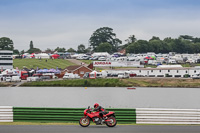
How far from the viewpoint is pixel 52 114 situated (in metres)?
23.8

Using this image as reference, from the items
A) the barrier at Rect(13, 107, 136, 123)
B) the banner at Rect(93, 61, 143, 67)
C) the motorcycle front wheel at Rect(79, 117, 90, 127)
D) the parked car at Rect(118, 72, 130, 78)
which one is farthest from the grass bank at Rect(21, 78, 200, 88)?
the motorcycle front wheel at Rect(79, 117, 90, 127)

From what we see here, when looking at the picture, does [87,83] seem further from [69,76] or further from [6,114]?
[6,114]

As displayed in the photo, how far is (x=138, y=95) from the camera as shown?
67.7 m

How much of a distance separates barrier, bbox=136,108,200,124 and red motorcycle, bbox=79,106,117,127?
2098 millimetres

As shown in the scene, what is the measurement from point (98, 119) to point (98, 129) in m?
0.76

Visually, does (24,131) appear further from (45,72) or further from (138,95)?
(45,72)

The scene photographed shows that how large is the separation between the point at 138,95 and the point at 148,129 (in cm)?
4634

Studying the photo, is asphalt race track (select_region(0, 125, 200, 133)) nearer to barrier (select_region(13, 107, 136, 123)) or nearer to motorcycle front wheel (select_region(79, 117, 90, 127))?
motorcycle front wheel (select_region(79, 117, 90, 127))

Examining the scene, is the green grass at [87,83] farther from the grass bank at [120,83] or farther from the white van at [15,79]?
the white van at [15,79]

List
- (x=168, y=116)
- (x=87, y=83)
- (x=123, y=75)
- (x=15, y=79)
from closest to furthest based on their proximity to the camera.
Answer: (x=168, y=116)
(x=87, y=83)
(x=15, y=79)
(x=123, y=75)

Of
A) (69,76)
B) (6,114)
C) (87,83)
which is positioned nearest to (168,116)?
(6,114)

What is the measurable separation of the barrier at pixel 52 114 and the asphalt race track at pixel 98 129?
1.25 meters

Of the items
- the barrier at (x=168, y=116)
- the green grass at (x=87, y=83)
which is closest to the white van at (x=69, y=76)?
the green grass at (x=87, y=83)

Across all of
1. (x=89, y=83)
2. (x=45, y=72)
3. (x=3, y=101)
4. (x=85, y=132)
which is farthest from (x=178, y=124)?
(x=45, y=72)
